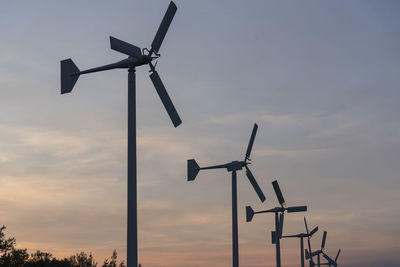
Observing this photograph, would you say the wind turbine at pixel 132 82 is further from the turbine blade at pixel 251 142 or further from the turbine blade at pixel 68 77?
the turbine blade at pixel 251 142

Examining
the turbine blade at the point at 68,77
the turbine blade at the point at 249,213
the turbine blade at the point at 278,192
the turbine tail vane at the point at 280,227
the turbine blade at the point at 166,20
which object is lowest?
the turbine tail vane at the point at 280,227

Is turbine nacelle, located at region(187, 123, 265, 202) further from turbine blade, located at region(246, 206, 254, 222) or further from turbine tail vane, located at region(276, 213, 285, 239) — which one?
turbine blade, located at region(246, 206, 254, 222)

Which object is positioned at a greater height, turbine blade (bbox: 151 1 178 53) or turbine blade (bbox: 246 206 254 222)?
turbine blade (bbox: 151 1 178 53)

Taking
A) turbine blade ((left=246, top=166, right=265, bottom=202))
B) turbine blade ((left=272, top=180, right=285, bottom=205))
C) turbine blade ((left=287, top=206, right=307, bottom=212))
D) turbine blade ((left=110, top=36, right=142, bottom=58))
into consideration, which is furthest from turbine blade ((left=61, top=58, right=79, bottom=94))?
turbine blade ((left=287, top=206, right=307, bottom=212))

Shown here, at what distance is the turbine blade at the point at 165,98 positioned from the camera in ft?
143

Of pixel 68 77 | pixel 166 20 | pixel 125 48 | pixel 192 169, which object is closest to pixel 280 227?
pixel 192 169

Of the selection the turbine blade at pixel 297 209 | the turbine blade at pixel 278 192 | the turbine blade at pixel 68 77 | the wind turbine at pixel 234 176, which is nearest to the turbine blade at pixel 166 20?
the turbine blade at pixel 68 77

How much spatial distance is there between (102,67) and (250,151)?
39.8 m

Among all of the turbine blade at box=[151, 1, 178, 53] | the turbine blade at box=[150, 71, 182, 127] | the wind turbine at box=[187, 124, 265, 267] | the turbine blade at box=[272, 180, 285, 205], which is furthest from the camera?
the turbine blade at box=[272, 180, 285, 205]

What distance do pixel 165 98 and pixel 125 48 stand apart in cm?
491

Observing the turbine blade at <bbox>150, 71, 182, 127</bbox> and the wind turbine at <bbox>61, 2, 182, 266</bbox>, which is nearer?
the wind turbine at <bbox>61, 2, 182, 266</bbox>

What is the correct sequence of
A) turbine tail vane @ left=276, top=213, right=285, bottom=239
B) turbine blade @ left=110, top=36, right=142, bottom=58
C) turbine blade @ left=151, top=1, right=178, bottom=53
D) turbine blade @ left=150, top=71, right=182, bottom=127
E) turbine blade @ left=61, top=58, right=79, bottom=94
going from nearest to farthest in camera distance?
turbine blade @ left=110, top=36, right=142, bottom=58
turbine blade @ left=150, top=71, right=182, bottom=127
turbine blade @ left=61, top=58, right=79, bottom=94
turbine blade @ left=151, top=1, right=178, bottom=53
turbine tail vane @ left=276, top=213, right=285, bottom=239

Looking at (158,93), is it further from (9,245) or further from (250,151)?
(9,245)

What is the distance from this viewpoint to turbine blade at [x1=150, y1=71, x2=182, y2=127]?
43562 millimetres
